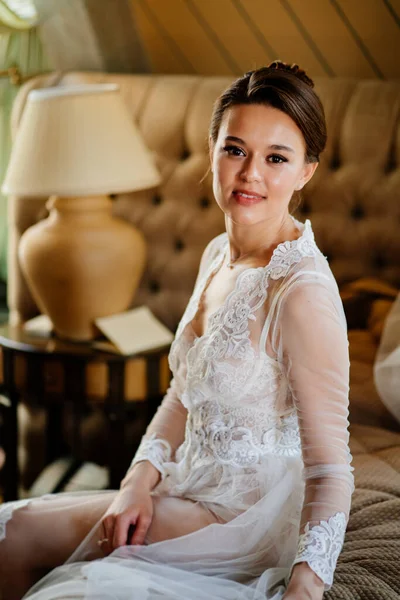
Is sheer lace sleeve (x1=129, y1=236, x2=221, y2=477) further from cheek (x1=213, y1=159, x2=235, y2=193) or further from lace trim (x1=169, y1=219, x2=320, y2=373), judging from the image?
cheek (x1=213, y1=159, x2=235, y2=193)

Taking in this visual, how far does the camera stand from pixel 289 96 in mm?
1248

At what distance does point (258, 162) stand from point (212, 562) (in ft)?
2.06

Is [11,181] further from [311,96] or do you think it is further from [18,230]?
[311,96]

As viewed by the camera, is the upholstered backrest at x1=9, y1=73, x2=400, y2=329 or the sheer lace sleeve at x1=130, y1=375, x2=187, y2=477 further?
the upholstered backrest at x1=9, y1=73, x2=400, y2=329

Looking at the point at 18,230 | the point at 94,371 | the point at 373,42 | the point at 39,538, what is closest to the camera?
the point at 39,538

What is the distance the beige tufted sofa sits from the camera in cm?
246

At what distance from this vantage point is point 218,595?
1.14 metres

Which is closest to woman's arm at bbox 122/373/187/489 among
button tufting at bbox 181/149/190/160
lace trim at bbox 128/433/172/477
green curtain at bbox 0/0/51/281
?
lace trim at bbox 128/433/172/477

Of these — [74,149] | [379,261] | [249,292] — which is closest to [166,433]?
[249,292]

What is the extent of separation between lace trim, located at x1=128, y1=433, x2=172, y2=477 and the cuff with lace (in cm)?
43

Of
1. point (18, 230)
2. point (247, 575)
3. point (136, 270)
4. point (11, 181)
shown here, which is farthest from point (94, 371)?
point (247, 575)

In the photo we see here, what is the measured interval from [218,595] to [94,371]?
1259 mm

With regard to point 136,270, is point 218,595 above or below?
below

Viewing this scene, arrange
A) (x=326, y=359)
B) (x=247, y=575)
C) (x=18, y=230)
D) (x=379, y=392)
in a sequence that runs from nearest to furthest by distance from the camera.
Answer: (x=326, y=359) → (x=247, y=575) → (x=379, y=392) → (x=18, y=230)
